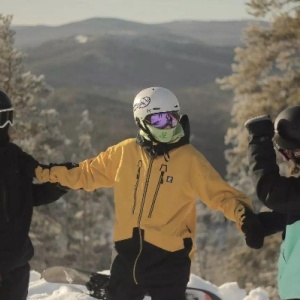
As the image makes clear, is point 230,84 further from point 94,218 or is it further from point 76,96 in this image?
point 76,96

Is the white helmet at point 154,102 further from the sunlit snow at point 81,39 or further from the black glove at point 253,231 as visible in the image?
the sunlit snow at point 81,39

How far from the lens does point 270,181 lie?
11.8 ft

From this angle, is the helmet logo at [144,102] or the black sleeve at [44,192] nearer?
the helmet logo at [144,102]

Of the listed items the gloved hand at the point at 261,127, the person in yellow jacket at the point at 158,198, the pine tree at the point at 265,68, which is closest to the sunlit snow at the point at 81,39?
the pine tree at the point at 265,68

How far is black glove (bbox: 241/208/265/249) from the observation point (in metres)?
4.12

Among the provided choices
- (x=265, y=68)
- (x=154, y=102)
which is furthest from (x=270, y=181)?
(x=265, y=68)

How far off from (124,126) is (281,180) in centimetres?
9357

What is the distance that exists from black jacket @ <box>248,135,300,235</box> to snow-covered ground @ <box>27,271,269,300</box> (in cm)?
381

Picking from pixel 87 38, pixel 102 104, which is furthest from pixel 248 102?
pixel 87 38

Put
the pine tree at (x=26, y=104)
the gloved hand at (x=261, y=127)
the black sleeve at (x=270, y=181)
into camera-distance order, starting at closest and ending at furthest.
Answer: the black sleeve at (x=270, y=181) < the gloved hand at (x=261, y=127) < the pine tree at (x=26, y=104)

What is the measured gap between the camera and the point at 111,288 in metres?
4.80

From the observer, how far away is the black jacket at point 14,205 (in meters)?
4.54

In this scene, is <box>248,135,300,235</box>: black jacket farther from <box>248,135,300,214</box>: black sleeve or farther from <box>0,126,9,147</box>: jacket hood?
<box>0,126,9,147</box>: jacket hood

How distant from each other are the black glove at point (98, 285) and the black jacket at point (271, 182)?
160 inches
